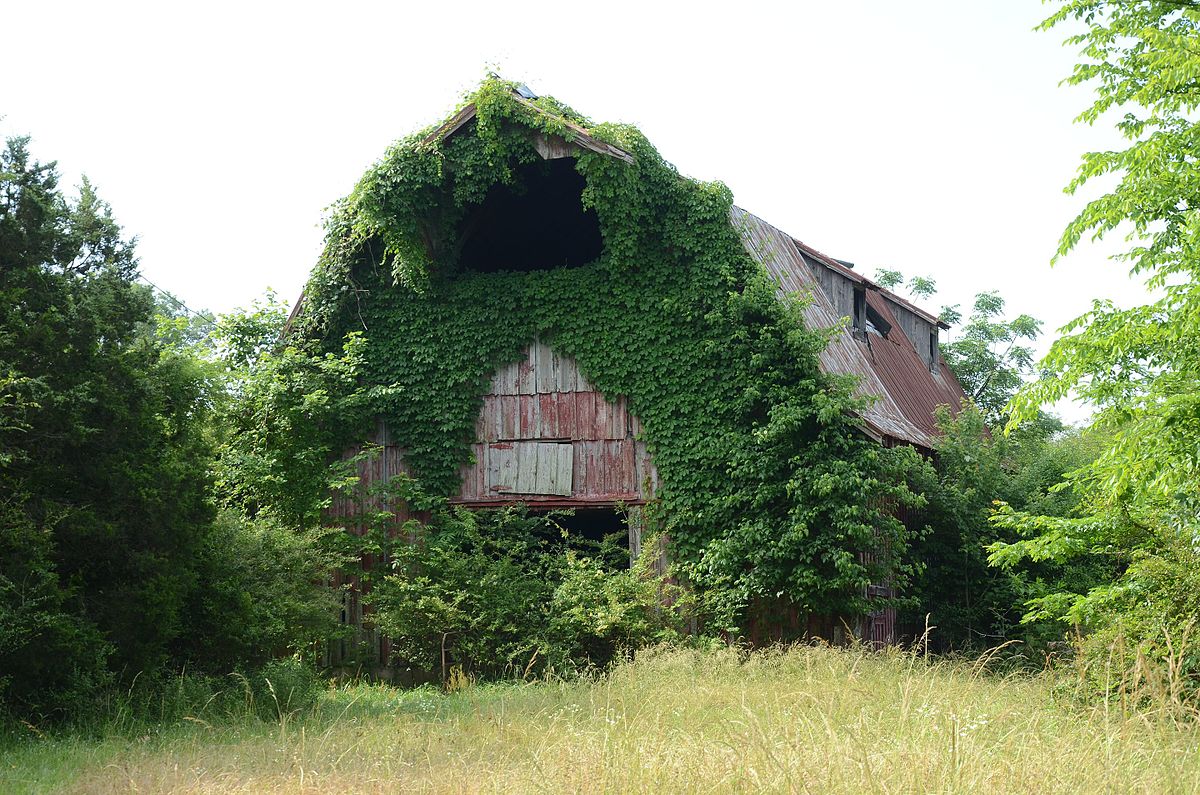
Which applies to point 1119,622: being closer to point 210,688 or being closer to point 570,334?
point 210,688

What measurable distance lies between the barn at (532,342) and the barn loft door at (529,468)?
0.02 metres

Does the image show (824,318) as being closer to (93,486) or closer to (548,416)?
(548,416)

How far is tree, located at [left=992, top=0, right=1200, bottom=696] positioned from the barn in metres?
4.70

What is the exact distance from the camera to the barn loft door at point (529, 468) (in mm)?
17594

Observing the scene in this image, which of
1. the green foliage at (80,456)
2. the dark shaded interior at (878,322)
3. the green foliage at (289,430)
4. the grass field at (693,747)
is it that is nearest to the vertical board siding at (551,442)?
the green foliage at (289,430)

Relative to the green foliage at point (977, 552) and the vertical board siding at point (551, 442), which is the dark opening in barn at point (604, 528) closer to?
the vertical board siding at point (551, 442)

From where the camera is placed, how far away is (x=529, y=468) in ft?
58.3

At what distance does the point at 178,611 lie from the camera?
481 inches

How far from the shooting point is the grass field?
230 inches

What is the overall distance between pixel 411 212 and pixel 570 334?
120 inches

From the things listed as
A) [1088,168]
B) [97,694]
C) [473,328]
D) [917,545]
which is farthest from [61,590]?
[917,545]

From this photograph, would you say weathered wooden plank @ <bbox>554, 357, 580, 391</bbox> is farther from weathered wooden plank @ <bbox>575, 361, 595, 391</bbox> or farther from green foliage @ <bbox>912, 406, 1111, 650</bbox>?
green foliage @ <bbox>912, 406, 1111, 650</bbox>

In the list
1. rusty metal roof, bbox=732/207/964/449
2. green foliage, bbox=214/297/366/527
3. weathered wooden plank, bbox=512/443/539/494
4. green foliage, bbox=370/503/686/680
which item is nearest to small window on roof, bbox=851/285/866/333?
rusty metal roof, bbox=732/207/964/449

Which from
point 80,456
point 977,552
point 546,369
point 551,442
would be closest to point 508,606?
point 551,442
